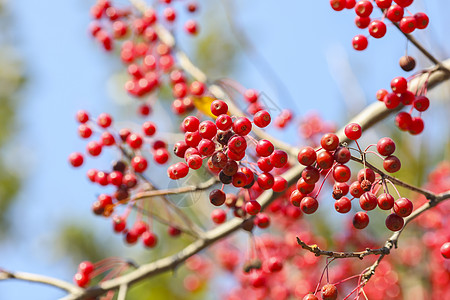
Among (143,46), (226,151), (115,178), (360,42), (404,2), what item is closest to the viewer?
(226,151)

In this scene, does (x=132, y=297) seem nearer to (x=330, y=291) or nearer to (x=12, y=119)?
(x=12, y=119)

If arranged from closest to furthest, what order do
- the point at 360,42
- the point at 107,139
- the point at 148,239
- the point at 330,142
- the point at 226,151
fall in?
the point at 330,142
the point at 226,151
the point at 360,42
the point at 107,139
the point at 148,239

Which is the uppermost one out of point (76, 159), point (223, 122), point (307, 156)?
point (76, 159)

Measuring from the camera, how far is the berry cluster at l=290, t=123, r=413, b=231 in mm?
1487

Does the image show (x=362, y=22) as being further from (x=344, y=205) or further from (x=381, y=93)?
(x=344, y=205)

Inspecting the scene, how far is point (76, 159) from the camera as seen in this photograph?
2512 mm

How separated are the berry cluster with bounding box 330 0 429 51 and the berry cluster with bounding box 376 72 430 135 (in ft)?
0.66

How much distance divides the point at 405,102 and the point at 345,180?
21.9 inches

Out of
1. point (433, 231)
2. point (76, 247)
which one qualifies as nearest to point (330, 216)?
point (433, 231)

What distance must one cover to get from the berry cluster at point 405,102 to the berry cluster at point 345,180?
1.16 ft

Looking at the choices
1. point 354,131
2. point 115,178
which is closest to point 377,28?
point 354,131

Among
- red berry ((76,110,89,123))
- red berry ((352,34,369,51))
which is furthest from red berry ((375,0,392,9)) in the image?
red berry ((76,110,89,123))

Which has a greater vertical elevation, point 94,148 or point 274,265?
point 94,148

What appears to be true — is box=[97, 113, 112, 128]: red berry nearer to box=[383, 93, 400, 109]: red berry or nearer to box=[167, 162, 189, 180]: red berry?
box=[167, 162, 189, 180]: red berry
